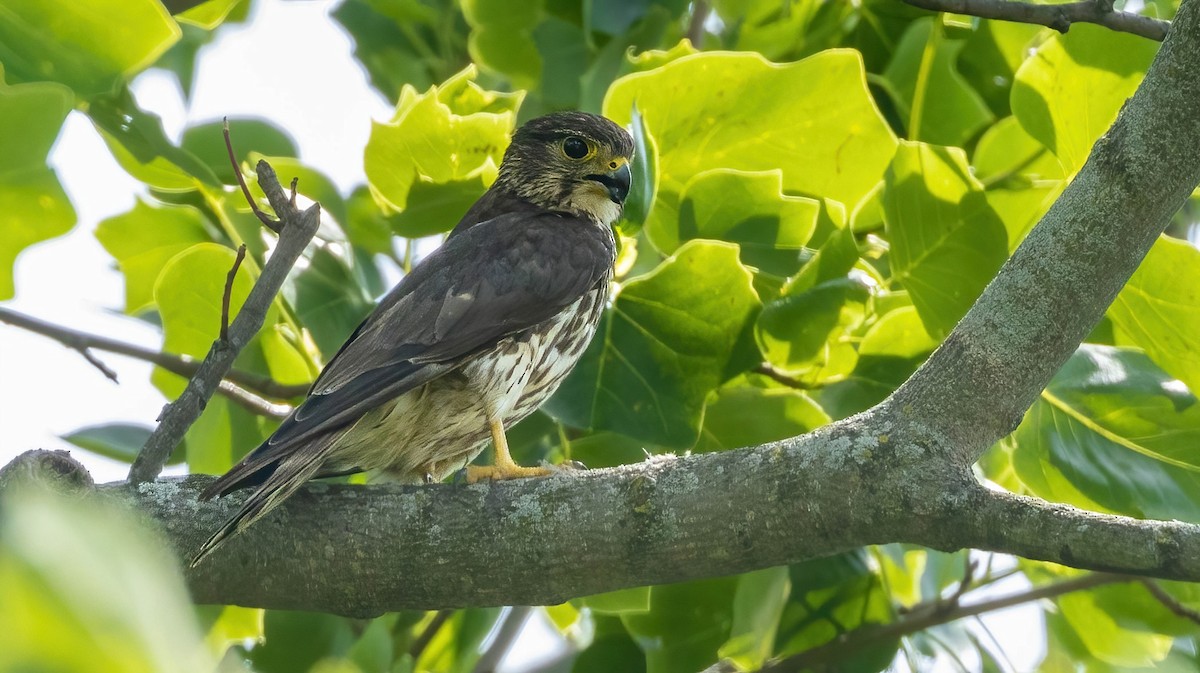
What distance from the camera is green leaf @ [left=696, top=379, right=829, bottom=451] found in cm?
294

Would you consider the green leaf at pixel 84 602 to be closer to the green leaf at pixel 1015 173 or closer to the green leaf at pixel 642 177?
the green leaf at pixel 642 177

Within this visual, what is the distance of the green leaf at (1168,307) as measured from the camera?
279 centimetres

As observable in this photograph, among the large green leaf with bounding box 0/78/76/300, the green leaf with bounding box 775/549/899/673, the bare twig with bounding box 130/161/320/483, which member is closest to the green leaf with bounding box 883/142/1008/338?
the green leaf with bounding box 775/549/899/673

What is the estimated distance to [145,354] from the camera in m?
3.34

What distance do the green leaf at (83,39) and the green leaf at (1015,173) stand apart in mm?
2175

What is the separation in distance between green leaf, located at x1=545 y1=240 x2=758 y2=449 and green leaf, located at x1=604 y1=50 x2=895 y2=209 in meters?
0.42

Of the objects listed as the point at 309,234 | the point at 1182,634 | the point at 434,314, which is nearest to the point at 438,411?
the point at 434,314

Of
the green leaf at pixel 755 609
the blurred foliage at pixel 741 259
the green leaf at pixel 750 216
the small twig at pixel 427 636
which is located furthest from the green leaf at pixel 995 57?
the small twig at pixel 427 636

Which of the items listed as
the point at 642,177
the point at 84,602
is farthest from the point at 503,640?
the point at 84,602

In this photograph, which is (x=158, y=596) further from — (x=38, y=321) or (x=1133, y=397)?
(x=38, y=321)

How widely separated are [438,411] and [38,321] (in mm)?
1182

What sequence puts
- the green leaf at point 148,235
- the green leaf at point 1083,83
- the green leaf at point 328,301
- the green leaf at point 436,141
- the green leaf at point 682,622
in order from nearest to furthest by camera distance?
the green leaf at point 1083,83 → the green leaf at point 436,141 → the green leaf at point 682,622 → the green leaf at point 328,301 → the green leaf at point 148,235

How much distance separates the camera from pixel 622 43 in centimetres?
382

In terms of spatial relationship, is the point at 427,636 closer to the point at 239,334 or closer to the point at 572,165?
the point at 239,334
